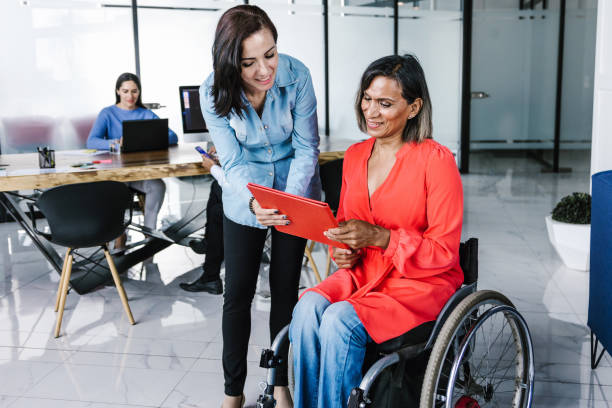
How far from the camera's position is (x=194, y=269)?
13.4 ft

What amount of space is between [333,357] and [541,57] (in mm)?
7143

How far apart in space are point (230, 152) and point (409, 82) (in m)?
0.65

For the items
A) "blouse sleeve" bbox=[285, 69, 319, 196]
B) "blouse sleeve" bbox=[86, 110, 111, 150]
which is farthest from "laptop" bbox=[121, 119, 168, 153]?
"blouse sleeve" bbox=[285, 69, 319, 196]

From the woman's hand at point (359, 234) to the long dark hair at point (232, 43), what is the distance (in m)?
0.56

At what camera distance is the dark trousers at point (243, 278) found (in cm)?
211

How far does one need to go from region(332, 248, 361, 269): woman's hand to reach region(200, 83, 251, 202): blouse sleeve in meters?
0.38

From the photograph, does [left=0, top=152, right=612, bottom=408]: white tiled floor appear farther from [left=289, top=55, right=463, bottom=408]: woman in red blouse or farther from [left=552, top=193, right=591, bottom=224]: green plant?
[left=289, top=55, right=463, bottom=408]: woman in red blouse

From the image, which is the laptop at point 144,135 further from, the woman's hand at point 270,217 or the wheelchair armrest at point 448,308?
the wheelchair armrest at point 448,308

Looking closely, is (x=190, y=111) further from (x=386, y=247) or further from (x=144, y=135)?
(x=386, y=247)

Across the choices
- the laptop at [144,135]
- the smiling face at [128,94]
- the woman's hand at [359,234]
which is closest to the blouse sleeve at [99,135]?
the smiling face at [128,94]

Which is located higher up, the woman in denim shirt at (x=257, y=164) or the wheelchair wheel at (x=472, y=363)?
the woman in denim shirt at (x=257, y=164)

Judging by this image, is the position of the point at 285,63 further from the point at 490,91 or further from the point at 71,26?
the point at 490,91

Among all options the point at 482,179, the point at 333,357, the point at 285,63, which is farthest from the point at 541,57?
the point at 333,357

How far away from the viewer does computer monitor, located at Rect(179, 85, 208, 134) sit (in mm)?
4094
